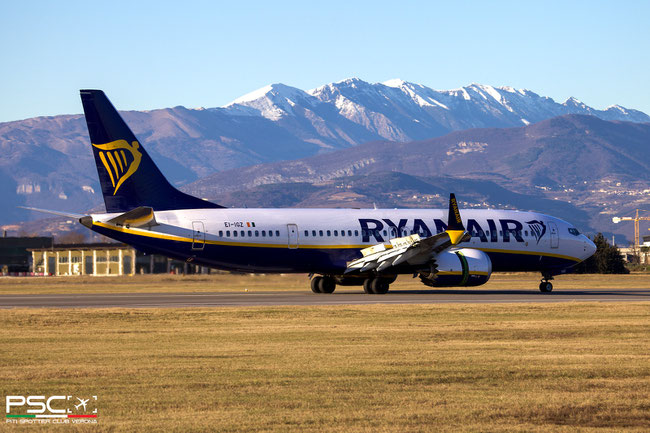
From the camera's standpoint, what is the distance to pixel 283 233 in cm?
4581

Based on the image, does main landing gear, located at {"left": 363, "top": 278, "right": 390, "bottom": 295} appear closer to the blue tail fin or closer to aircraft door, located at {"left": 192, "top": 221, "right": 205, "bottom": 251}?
aircraft door, located at {"left": 192, "top": 221, "right": 205, "bottom": 251}

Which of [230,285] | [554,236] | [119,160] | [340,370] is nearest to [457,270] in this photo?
[554,236]

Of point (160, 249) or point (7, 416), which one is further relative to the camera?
point (160, 249)

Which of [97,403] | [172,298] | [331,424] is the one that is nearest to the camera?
[331,424]

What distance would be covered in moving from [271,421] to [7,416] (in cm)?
360

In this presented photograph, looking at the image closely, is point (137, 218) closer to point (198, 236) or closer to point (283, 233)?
point (198, 236)

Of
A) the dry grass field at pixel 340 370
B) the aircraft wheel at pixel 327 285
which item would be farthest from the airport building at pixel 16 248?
the dry grass field at pixel 340 370

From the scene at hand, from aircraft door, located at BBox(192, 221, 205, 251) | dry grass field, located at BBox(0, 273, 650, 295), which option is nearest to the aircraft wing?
dry grass field, located at BBox(0, 273, 650, 295)

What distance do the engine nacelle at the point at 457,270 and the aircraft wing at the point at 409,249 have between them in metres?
0.58

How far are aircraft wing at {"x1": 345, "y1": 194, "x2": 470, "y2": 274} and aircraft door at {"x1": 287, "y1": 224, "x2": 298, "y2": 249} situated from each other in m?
2.94

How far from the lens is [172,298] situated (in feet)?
141

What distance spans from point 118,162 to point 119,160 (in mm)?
102

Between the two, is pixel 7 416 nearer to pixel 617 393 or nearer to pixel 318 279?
pixel 617 393

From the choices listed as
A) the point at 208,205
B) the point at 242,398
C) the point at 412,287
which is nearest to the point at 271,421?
the point at 242,398
